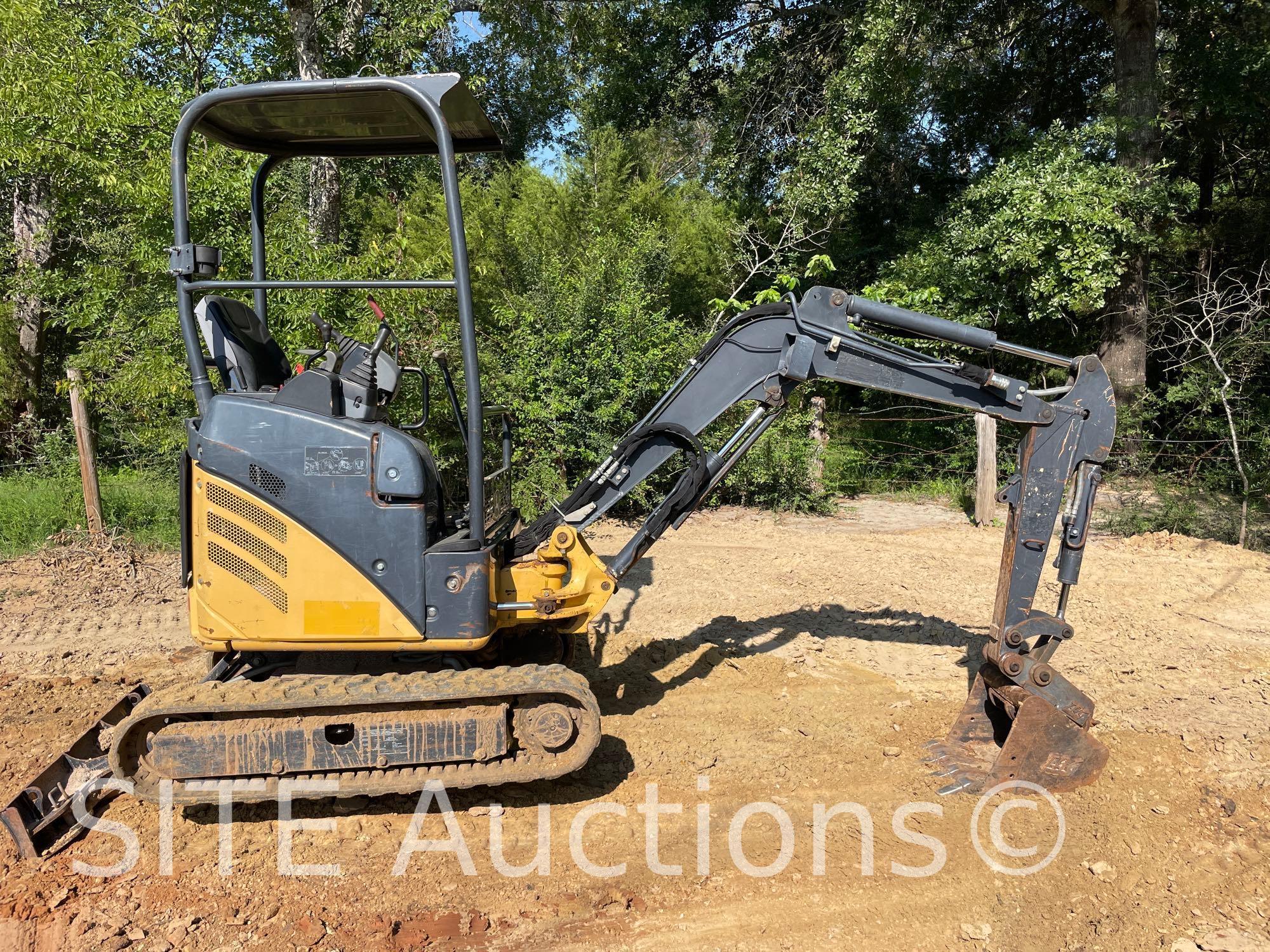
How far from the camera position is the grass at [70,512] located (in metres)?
8.16

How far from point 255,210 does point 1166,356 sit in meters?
14.7

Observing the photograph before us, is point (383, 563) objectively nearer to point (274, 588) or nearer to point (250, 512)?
point (274, 588)

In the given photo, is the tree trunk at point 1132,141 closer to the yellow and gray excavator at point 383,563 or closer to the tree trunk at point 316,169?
the yellow and gray excavator at point 383,563

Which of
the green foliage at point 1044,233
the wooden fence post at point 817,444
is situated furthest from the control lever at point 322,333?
the green foliage at point 1044,233

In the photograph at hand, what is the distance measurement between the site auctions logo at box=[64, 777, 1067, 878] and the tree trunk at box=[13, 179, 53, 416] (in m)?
11.2

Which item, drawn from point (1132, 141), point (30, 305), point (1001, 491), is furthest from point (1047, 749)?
point (30, 305)

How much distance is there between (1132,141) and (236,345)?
12107 mm

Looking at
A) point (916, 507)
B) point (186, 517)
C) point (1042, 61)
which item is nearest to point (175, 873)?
point (186, 517)

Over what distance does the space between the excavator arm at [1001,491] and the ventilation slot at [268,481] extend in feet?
3.85

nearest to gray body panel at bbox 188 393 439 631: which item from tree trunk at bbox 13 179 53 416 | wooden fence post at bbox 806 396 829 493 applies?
wooden fence post at bbox 806 396 829 493

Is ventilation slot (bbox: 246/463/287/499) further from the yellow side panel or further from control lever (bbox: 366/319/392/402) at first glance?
control lever (bbox: 366/319/392/402)

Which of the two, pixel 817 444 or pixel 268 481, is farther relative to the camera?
pixel 817 444

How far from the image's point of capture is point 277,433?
3.72 metres

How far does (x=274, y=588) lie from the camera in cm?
378
